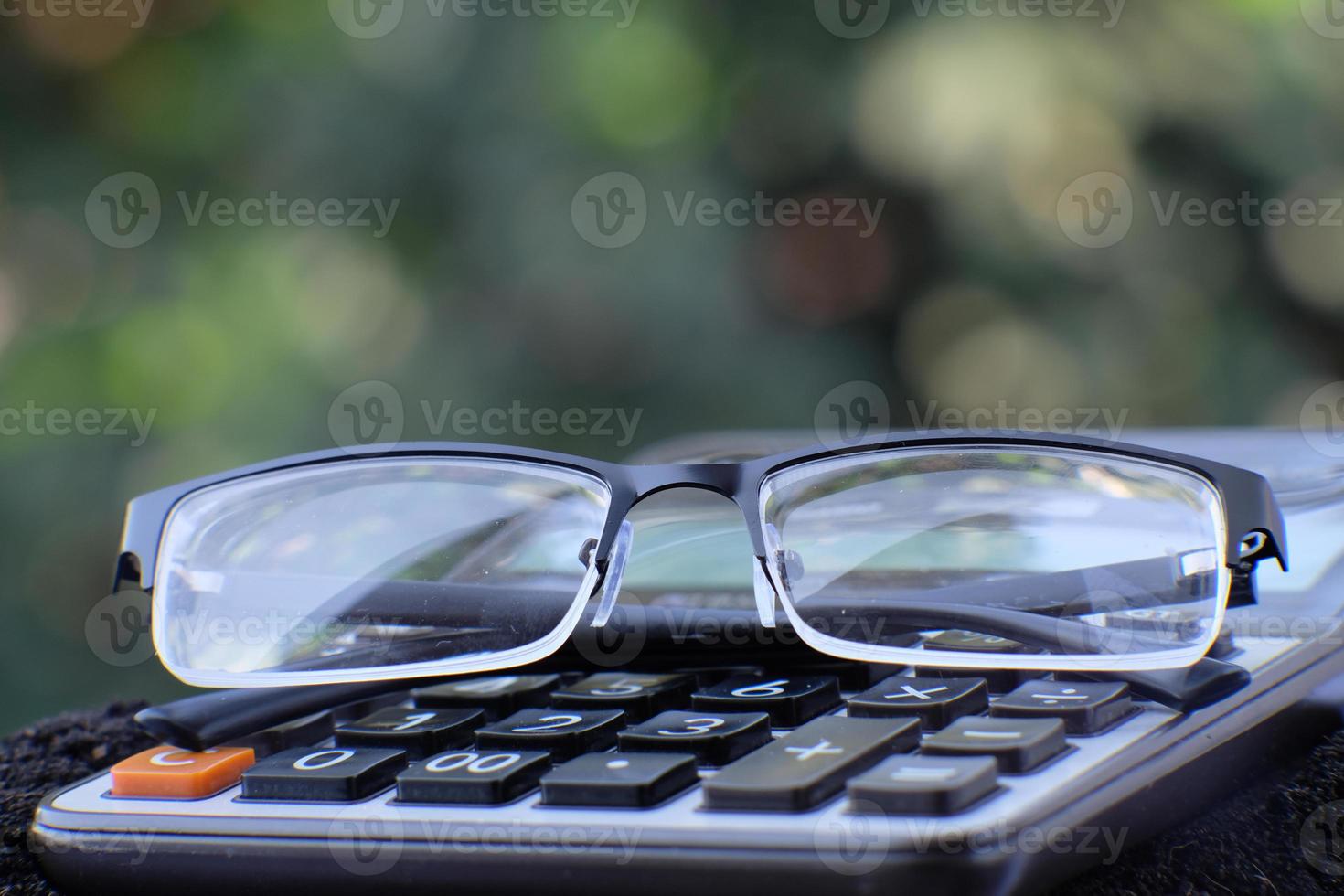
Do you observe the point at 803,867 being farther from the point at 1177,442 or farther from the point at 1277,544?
the point at 1177,442

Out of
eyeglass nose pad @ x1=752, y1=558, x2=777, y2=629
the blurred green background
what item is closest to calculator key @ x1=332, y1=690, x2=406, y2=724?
eyeglass nose pad @ x1=752, y1=558, x2=777, y2=629

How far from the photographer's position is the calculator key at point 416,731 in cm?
26

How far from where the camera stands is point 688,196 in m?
1.17

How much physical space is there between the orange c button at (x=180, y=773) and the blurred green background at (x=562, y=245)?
90cm

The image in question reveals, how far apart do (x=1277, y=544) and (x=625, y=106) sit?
990mm

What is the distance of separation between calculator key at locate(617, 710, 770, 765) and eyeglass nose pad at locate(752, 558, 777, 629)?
0.21 feet

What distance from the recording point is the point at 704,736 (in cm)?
24

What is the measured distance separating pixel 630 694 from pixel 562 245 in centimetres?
94

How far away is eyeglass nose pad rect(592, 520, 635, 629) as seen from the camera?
0.33 meters

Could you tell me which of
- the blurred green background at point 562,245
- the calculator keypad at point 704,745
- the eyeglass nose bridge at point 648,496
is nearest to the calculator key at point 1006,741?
the calculator keypad at point 704,745

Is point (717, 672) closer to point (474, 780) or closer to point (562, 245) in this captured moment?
point (474, 780)

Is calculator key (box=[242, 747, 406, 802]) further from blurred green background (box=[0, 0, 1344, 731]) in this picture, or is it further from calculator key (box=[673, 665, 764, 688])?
blurred green background (box=[0, 0, 1344, 731])

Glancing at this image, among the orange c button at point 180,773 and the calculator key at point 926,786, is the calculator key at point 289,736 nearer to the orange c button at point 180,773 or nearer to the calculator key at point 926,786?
the orange c button at point 180,773

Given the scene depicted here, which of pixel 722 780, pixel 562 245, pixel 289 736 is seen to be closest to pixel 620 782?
pixel 722 780
